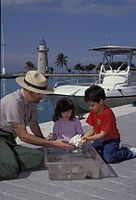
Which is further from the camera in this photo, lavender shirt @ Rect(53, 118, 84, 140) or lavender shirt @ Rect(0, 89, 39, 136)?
lavender shirt @ Rect(53, 118, 84, 140)

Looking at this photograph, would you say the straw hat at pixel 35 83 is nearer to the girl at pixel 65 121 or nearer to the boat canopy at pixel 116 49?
the girl at pixel 65 121

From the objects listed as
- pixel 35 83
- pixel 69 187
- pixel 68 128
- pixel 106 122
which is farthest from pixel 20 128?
pixel 106 122

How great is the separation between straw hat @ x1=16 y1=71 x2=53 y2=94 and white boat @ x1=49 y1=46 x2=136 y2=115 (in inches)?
380

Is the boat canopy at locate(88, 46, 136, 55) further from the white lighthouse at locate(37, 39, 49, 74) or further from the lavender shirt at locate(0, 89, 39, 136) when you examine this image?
the white lighthouse at locate(37, 39, 49, 74)

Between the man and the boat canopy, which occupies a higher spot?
the boat canopy

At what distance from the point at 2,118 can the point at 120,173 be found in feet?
5.29

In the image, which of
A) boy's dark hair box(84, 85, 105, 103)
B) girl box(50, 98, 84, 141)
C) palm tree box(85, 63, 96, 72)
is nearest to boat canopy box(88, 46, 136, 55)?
girl box(50, 98, 84, 141)

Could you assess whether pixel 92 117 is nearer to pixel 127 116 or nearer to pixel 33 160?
pixel 33 160

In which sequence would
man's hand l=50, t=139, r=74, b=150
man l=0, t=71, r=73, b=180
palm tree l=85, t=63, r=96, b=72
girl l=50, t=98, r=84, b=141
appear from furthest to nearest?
palm tree l=85, t=63, r=96, b=72, girl l=50, t=98, r=84, b=141, man's hand l=50, t=139, r=74, b=150, man l=0, t=71, r=73, b=180

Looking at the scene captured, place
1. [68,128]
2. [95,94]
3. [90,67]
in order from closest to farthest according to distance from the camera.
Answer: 1. [95,94]
2. [68,128]
3. [90,67]

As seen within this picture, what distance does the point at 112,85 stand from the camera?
14.4m

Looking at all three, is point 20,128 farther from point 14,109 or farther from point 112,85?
point 112,85

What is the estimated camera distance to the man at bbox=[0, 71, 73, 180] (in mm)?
3311

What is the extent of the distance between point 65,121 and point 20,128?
103cm
